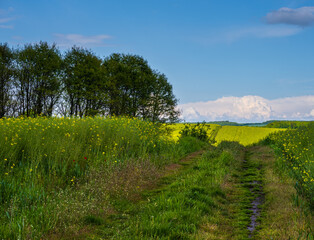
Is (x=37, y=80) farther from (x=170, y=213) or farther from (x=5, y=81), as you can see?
(x=170, y=213)

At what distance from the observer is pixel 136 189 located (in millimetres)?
8219

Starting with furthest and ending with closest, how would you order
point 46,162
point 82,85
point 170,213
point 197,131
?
1. point 82,85
2. point 197,131
3. point 46,162
4. point 170,213

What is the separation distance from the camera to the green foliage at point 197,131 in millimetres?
24906

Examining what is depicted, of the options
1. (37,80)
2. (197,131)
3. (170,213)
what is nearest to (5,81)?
(37,80)

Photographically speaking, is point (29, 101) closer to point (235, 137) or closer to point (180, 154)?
point (180, 154)

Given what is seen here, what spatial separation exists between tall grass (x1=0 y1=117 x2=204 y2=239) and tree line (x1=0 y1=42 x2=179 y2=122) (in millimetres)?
15925

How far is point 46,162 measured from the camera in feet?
29.5

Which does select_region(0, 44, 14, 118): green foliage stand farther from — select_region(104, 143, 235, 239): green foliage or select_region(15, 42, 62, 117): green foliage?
select_region(104, 143, 235, 239): green foliage

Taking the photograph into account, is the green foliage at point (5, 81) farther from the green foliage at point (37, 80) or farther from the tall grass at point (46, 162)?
the tall grass at point (46, 162)

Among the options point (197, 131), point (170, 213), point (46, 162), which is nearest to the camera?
point (170, 213)

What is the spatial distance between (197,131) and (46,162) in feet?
58.1

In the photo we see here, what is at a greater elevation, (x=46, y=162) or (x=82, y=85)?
(x=82, y=85)

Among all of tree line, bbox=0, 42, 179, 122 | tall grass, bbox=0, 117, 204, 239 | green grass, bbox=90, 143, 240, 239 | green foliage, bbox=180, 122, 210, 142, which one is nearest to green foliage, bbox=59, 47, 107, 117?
tree line, bbox=0, 42, 179, 122

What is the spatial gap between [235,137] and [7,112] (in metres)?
30.0
